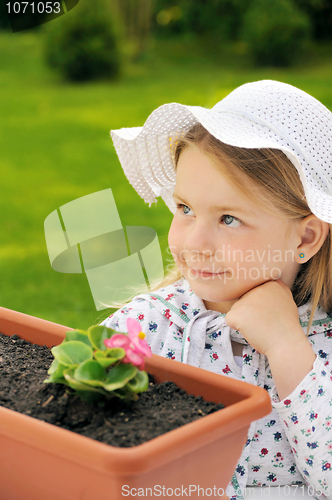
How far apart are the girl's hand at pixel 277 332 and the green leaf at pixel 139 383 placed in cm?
38

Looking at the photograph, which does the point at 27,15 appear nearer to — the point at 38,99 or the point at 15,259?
the point at 38,99

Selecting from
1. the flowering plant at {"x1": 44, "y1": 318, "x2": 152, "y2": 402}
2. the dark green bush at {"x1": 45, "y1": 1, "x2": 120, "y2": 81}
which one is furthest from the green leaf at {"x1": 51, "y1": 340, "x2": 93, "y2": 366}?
the dark green bush at {"x1": 45, "y1": 1, "x2": 120, "y2": 81}

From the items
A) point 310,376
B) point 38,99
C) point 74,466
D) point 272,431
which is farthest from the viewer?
point 38,99

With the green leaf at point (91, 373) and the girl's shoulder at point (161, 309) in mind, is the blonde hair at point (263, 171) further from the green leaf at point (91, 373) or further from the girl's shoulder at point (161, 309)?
the green leaf at point (91, 373)


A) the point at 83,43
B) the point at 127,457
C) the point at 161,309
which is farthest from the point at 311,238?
the point at 83,43

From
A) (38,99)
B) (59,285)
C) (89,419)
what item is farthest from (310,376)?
(38,99)

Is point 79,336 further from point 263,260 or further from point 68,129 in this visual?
point 68,129

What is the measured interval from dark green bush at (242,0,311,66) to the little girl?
16.8 feet

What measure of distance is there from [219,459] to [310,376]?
332mm

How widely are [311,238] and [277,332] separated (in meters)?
0.23

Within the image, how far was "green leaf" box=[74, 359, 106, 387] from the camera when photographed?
53cm

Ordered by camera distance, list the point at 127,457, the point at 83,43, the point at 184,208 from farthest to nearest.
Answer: the point at 83,43
the point at 184,208
the point at 127,457

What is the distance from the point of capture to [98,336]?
1.92 feet

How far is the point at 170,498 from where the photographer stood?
553mm
